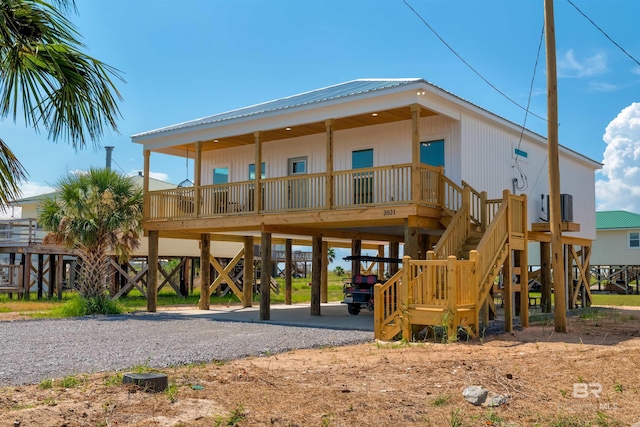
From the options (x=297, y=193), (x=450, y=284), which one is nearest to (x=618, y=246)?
(x=297, y=193)

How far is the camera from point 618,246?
46.2 meters

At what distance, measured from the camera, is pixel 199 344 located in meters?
12.9

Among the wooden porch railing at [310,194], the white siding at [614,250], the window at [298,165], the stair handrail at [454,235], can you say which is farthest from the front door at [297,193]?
the white siding at [614,250]

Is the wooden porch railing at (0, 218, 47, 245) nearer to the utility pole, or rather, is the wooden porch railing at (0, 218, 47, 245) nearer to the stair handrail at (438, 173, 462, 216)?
the stair handrail at (438, 173, 462, 216)

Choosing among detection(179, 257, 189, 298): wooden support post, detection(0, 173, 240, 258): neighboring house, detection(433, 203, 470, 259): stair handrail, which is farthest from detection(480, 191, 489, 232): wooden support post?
detection(179, 257, 189, 298): wooden support post

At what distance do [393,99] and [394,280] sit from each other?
4.73 metres

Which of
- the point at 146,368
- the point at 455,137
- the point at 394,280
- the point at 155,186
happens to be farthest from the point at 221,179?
the point at 155,186

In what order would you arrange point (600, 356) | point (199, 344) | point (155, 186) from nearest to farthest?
1. point (600, 356)
2. point (199, 344)
3. point (155, 186)

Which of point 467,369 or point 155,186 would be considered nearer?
point 467,369

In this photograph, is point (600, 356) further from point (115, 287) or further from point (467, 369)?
point (115, 287)

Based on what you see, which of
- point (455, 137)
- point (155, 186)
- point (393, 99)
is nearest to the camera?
point (393, 99)

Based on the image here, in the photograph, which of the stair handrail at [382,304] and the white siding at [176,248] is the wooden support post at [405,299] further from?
the white siding at [176,248]

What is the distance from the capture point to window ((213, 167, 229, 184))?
23406 millimetres

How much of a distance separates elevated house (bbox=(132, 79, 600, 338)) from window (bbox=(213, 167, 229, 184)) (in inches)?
3.4
